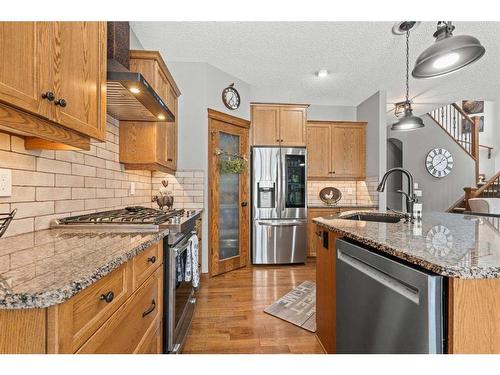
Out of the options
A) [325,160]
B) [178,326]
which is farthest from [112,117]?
[325,160]

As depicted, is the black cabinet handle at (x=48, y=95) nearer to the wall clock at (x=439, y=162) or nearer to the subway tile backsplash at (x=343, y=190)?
the subway tile backsplash at (x=343, y=190)

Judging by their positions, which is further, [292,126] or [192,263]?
[292,126]

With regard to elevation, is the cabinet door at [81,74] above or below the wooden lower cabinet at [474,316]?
above

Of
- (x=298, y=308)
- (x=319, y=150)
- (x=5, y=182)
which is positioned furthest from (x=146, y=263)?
(x=319, y=150)

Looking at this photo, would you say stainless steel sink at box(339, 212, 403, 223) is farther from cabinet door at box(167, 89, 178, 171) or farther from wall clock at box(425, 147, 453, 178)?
wall clock at box(425, 147, 453, 178)

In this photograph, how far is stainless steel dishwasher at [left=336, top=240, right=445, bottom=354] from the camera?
2.64 feet

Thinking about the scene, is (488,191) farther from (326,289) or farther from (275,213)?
(326,289)

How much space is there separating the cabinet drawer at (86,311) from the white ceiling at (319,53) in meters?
2.56

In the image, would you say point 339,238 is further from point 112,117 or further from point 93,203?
point 112,117

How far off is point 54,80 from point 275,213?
10.9 ft

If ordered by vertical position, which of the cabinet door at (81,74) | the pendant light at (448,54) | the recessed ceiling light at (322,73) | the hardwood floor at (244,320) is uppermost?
the recessed ceiling light at (322,73)

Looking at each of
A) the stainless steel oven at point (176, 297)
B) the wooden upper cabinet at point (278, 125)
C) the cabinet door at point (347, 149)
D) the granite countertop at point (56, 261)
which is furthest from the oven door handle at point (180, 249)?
the cabinet door at point (347, 149)

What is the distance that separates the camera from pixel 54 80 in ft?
3.45

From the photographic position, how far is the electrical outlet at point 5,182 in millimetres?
1183
